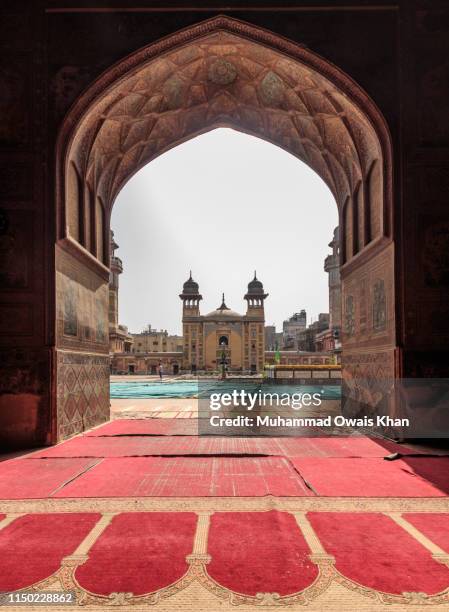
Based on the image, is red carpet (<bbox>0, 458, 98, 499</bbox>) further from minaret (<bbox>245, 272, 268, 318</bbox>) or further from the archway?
minaret (<bbox>245, 272, 268, 318</bbox>)

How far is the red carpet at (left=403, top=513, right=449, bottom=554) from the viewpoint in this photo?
326cm

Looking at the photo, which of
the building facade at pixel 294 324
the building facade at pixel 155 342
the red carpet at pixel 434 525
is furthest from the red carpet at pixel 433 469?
the building facade at pixel 294 324

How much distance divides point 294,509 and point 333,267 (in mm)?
35290

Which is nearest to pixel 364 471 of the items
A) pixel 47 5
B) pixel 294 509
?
pixel 294 509

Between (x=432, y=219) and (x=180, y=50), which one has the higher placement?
(x=180, y=50)

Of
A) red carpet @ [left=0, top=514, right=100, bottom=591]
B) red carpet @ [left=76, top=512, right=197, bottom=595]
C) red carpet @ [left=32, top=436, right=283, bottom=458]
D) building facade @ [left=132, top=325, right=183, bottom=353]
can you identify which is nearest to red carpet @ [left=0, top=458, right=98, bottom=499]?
red carpet @ [left=32, top=436, right=283, bottom=458]

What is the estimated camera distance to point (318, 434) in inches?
301

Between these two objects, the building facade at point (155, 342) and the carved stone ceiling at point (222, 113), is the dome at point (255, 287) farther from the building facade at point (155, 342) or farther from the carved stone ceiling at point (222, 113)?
the carved stone ceiling at point (222, 113)

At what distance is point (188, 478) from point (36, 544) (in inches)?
76.8

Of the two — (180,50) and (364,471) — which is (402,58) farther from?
(364,471)

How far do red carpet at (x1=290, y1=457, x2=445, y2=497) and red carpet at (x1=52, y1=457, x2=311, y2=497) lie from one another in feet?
0.73

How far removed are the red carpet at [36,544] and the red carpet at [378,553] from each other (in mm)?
1860

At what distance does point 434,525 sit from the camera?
3.56 m

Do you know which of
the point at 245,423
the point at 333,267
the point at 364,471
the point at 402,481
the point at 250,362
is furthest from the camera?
the point at 250,362
